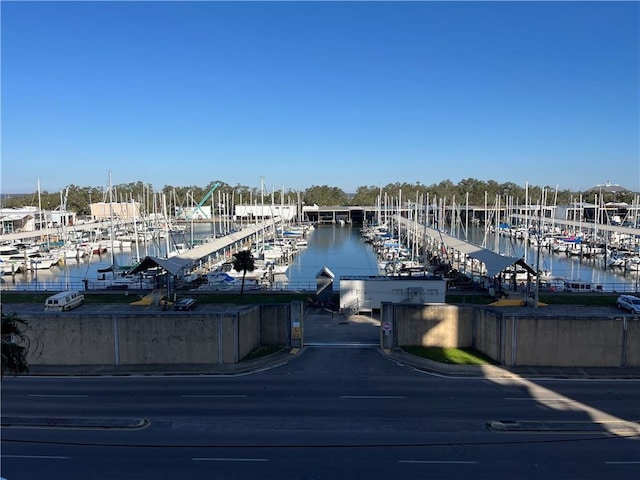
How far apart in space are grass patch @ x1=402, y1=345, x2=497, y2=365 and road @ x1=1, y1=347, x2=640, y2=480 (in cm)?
172

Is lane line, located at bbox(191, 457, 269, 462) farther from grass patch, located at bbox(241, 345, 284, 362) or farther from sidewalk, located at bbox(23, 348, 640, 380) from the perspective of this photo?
grass patch, located at bbox(241, 345, 284, 362)

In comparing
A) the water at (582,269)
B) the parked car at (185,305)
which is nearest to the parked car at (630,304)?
the parked car at (185,305)

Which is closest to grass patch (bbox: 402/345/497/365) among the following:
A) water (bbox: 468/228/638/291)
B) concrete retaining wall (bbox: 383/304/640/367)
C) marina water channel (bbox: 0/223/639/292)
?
concrete retaining wall (bbox: 383/304/640/367)

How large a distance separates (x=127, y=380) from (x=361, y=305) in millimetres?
14328

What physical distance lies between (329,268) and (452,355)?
137ft

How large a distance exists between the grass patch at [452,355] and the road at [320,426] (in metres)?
1.72

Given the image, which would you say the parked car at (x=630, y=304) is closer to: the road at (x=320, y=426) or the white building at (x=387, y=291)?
the road at (x=320, y=426)

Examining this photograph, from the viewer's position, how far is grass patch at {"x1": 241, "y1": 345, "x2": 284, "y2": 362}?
22.5 meters

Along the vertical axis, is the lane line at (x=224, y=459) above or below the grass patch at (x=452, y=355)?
below

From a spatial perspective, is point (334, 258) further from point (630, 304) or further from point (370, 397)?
point (370, 397)

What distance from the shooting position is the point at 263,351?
76.7ft

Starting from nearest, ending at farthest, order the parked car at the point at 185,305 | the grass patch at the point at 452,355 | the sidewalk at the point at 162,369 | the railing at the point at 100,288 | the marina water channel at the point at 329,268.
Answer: the sidewalk at the point at 162,369
the grass patch at the point at 452,355
the parked car at the point at 185,305
the railing at the point at 100,288
the marina water channel at the point at 329,268

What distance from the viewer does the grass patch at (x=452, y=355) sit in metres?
21.5

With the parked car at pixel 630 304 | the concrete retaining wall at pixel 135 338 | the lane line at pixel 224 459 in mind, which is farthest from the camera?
the parked car at pixel 630 304
